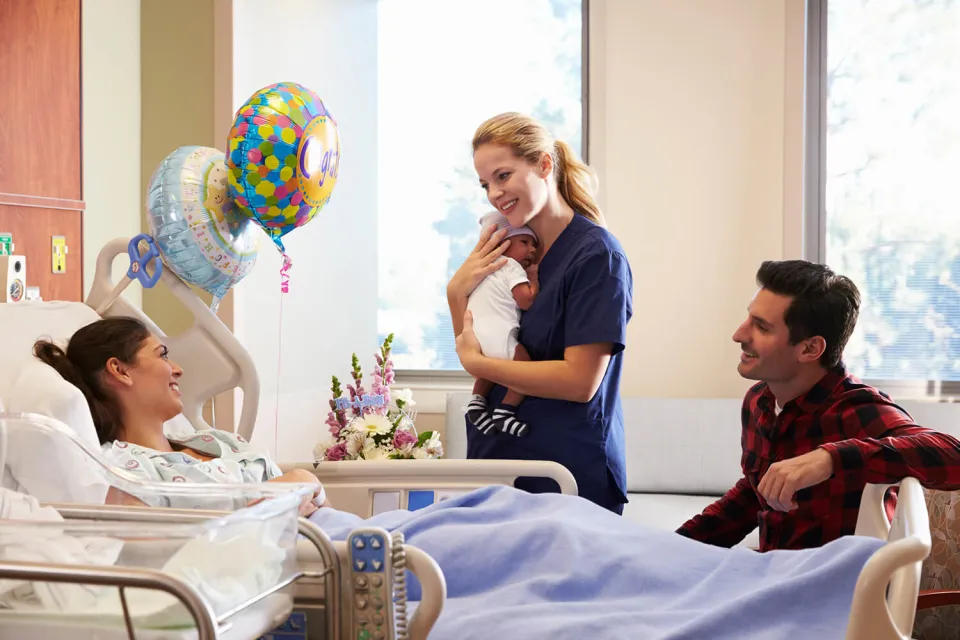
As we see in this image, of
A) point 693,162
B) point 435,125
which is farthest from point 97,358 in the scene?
point 435,125

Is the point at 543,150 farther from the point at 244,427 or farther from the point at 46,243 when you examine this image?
the point at 46,243

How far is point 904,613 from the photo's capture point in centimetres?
119

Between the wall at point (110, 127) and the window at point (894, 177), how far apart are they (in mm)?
2693

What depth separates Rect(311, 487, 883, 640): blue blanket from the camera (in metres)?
1.26

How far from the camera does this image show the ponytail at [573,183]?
82.0 inches

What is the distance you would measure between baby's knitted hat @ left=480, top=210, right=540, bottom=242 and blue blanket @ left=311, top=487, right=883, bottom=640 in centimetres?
65

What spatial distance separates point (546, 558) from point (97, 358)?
3.26 ft

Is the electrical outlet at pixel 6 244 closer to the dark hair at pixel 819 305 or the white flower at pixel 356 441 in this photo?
the white flower at pixel 356 441

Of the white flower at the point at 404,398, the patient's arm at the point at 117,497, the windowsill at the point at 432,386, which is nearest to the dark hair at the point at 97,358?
the patient's arm at the point at 117,497

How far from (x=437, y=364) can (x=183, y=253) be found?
252cm

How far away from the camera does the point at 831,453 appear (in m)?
1.56

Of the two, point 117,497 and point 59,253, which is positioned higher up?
point 59,253

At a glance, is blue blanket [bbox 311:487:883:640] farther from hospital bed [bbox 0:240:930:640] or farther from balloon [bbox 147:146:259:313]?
balloon [bbox 147:146:259:313]

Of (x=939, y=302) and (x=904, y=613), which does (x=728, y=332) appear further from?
(x=904, y=613)
